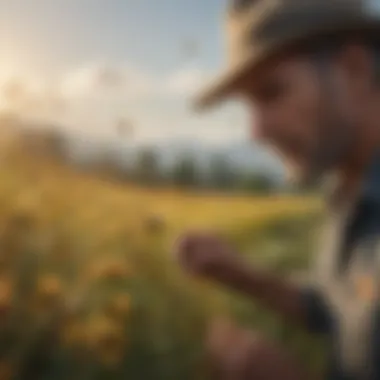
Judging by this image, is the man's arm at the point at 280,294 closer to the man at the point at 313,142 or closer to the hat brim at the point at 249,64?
the man at the point at 313,142

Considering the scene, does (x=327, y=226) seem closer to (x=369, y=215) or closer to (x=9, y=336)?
(x=369, y=215)

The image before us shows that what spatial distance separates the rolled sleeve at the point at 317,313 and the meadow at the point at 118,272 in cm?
2

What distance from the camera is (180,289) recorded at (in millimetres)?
1245

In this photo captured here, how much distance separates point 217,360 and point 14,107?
483mm

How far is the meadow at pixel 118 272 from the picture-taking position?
123 centimetres

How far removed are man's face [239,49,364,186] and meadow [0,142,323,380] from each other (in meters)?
0.06

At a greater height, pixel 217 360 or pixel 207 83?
pixel 207 83

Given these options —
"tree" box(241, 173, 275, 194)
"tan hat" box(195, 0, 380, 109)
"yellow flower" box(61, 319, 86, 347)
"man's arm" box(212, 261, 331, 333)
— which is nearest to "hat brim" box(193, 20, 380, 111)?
"tan hat" box(195, 0, 380, 109)

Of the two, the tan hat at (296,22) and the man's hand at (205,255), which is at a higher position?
the tan hat at (296,22)

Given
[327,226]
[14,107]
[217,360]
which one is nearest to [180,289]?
[217,360]

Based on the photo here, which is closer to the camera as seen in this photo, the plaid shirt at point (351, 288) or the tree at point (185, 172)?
the plaid shirt at point (351, 288)

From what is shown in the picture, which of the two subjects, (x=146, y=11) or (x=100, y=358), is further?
(x=146, y=11)

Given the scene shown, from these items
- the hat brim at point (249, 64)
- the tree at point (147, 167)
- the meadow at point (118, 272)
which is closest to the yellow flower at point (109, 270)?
the meadow at point (118, 272)

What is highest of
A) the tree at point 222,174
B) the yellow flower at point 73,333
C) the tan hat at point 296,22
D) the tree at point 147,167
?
the tan hat at point 296,22
